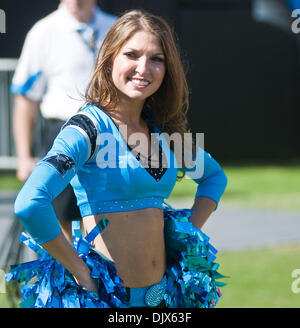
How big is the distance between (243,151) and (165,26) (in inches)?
499

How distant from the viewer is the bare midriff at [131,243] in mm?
2344

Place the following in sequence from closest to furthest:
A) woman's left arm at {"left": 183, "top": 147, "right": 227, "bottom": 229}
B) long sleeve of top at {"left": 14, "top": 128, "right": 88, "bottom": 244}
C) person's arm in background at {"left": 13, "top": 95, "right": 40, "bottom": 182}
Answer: long sleeve of top at {"left": 14, "top": 128, "right": 88, "bottom": 244} → woman's left arm at {"left": 183, "top": 147, "right": 227, "bottom": 229} → person's arm in background at {"left": 13, "top": 95, "right": 40, "bottom": 182}

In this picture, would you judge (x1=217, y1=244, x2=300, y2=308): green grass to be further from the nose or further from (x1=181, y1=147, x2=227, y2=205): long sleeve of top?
the nose

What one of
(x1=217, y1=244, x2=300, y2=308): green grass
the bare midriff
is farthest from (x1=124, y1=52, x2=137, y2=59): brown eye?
(x1=217, y1=244, x2=300, y2=308): green grass

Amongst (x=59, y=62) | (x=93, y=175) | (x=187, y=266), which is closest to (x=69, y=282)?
(x=93, y=175)

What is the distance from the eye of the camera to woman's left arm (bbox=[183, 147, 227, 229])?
108 inches

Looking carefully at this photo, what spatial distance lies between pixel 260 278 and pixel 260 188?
513 centimetres

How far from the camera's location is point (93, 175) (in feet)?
7.62

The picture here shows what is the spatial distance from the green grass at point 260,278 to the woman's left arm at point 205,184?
1818mm

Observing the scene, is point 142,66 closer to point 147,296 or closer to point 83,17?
point 147,296

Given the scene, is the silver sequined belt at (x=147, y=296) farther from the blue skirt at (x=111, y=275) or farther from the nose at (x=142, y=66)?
the nose at (x=142, y=66)

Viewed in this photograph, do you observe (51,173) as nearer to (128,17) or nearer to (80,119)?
(80,119)

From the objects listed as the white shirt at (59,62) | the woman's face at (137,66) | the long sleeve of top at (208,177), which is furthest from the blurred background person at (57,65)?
the woman's face at (137,66)

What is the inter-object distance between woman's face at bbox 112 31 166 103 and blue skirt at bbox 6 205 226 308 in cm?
48
